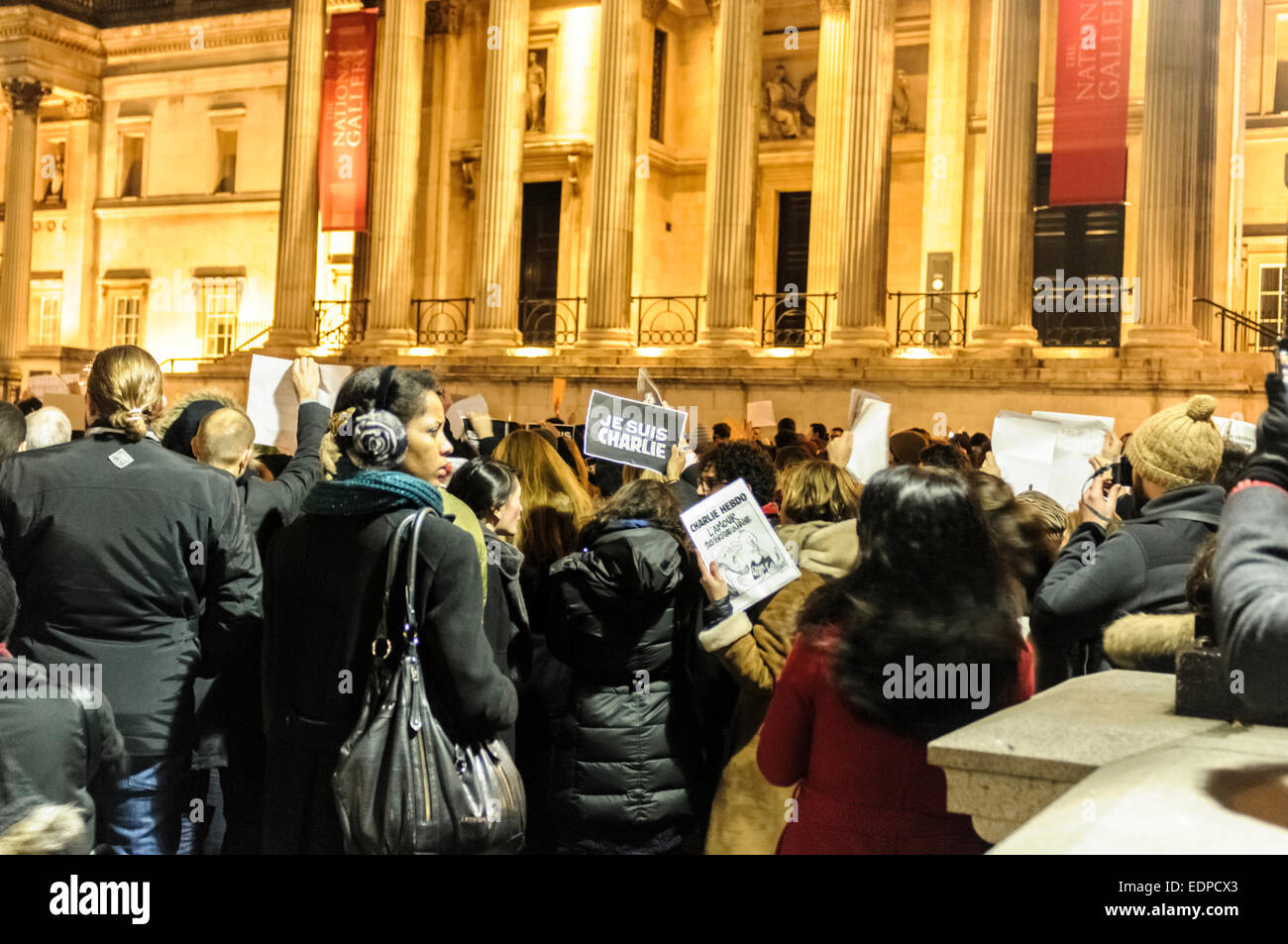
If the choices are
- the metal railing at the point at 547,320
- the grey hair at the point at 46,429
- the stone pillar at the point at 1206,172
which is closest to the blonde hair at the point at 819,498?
the grey hair at the point at 46,429

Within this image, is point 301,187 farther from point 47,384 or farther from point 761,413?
point 761,413

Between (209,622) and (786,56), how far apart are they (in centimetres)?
2472

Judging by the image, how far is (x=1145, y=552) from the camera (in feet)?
16.3

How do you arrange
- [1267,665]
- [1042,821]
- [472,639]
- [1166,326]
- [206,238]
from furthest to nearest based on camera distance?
1. [206,238]
2. [1166,326]
3. [472,639]
4. [1042,821]
5. [1267,665]

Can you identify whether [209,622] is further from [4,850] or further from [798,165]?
[798,165]

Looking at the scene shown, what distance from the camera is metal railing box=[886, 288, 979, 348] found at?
23406 millimetres

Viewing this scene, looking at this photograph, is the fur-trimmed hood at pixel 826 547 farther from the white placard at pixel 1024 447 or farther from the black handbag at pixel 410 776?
the white placard at pixel 1024 447

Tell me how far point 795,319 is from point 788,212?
2.72 metres

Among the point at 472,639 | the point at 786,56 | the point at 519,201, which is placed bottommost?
the point at 472,639

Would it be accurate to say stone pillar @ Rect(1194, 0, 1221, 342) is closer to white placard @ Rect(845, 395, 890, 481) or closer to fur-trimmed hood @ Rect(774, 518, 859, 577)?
white placard @ Rect(845, 395, 890, 481)

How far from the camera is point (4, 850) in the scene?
2.80 meters

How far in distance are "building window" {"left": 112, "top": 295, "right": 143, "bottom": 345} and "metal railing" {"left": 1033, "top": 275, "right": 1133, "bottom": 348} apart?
2521 cm

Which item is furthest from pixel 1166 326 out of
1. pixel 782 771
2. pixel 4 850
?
pixel 4 850
